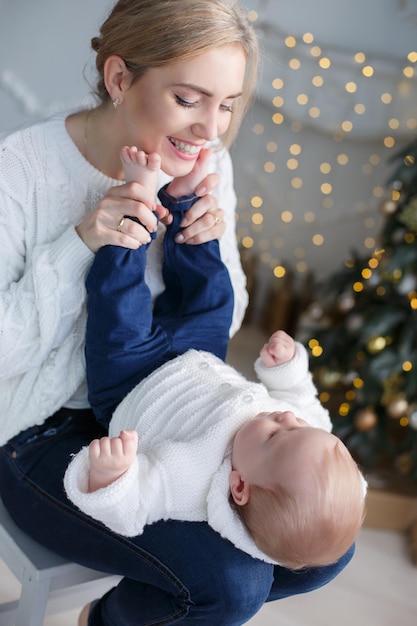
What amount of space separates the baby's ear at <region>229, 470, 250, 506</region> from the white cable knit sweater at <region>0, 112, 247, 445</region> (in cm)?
40

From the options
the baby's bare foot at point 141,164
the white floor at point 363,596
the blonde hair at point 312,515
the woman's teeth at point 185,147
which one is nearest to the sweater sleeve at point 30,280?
the baby's bare foot at point 141,164

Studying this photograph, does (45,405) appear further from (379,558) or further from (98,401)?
(379,558)

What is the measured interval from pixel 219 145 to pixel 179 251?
34cm

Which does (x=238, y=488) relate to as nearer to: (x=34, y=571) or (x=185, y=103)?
(x=34, y=571)

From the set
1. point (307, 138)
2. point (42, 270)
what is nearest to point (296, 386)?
point (42, 270)

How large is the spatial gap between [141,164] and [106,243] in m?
0.16

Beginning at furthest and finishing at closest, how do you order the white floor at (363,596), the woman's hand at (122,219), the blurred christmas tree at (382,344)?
the blurred christmas tree at (382,344) < the white floor at (363,596) < the woman's hand at (122,219)

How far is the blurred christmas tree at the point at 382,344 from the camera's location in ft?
8.20

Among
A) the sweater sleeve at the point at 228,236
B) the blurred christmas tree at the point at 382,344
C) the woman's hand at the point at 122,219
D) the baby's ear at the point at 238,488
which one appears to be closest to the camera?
the baby's ear at the point at 238,488

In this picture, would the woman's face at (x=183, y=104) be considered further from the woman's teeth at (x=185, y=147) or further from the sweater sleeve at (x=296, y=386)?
the sweater sleeve at (x=296, y=386)

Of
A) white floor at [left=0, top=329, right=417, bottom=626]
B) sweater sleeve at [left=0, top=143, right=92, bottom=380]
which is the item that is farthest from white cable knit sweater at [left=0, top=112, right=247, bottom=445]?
white floor at [left=0, top=329, right=417, bottom=626]

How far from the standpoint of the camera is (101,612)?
58.9 inches

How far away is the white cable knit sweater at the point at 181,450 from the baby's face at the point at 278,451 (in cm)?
4

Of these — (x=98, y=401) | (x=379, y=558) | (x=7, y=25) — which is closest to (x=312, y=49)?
(x=7, y=25)
